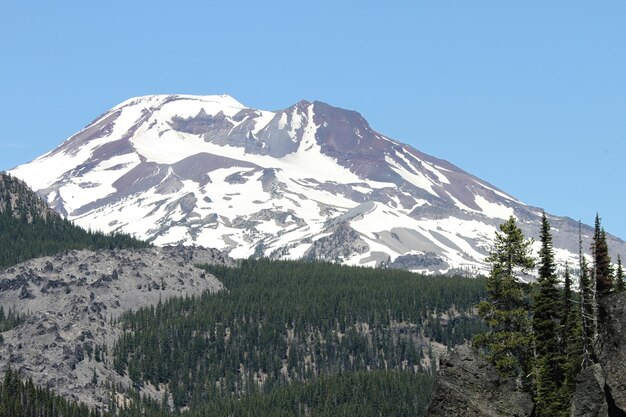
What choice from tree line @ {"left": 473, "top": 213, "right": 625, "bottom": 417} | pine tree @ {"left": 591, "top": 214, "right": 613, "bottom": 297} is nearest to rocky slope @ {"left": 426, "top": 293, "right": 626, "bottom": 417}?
tree line @ {"left": 473, "top": 213, "right": 625, "bottom": 417}

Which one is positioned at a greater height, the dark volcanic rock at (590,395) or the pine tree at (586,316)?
the pine tree at (586,316)

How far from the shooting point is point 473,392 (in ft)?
179

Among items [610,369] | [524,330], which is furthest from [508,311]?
[610,369]

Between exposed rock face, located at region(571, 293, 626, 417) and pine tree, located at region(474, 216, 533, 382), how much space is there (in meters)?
17.3

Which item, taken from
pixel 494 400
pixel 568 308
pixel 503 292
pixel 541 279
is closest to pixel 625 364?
pixel 494 400

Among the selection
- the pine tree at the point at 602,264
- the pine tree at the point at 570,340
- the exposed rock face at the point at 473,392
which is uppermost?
the pine tree at the point at 602,264

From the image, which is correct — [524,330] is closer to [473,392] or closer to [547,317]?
[547,317]

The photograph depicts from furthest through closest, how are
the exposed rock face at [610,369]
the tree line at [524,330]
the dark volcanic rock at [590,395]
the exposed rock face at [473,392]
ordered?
the tree line at [524,330] < the exposed rock face at [473,392] < the dark volcanic rock at [590,395] < the exposed rock face at [610,369]

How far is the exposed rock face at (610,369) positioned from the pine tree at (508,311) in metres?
17.3

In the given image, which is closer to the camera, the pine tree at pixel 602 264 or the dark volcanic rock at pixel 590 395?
the dark volcanic rock at pixel 590 395

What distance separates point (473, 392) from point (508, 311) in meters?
18.7

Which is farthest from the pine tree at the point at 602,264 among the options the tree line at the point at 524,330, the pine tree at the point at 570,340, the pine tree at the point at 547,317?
the tree line at the point at 524,330

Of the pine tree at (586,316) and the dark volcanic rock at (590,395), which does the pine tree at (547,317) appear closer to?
the pine tree at (586,316)

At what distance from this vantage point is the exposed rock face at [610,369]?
50094 millimetres
